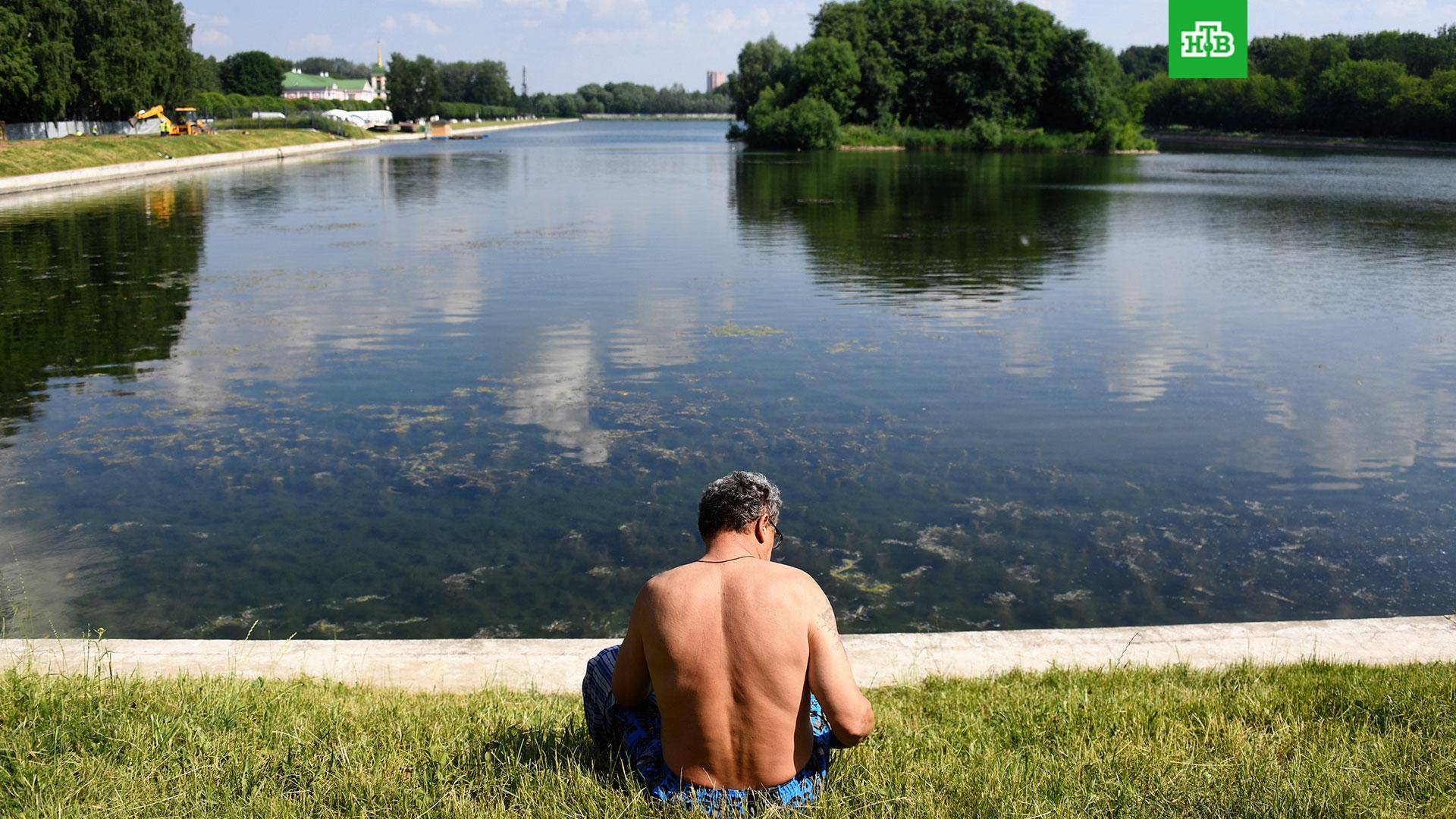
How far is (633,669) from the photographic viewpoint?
4031 mm

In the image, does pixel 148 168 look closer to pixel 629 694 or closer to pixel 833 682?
pixel 629 694

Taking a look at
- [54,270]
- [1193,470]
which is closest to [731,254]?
[54,270]

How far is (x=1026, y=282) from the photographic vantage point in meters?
21.8

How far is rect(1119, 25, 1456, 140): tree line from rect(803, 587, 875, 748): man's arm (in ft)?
322

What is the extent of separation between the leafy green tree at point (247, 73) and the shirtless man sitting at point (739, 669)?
163484 millimetres

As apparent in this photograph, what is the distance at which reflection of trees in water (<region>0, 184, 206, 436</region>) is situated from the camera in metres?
14.4

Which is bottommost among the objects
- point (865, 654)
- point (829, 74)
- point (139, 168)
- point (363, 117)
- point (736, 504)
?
point (865, 654)

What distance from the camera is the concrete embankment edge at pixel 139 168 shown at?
4406 centimetres

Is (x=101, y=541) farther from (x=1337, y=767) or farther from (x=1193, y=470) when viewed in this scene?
(x=1193, y=470)

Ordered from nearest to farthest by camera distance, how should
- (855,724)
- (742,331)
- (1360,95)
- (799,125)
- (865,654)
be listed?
(855,724) → (865,654) → (742,331) → (799,125) → (1360,95)

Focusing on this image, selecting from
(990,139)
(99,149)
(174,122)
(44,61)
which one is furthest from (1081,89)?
(44,61)

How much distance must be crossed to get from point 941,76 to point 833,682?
4207 inches

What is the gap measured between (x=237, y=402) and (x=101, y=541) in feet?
13.7

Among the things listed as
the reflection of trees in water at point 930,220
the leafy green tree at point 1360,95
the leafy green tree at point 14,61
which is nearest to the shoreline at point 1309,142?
the leafy green tree at point 1360,95
